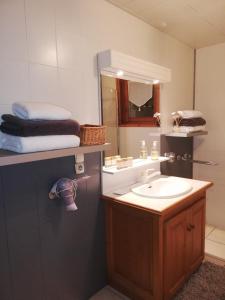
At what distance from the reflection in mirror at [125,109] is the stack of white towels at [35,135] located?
23.9 inches

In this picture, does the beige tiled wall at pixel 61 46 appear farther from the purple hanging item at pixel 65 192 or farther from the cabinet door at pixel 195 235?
the cabinet door at pixel 195 235

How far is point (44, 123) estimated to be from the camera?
3.49 feet

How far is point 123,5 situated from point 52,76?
33.3 inches

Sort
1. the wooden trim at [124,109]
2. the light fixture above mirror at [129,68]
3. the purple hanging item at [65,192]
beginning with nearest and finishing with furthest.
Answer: the purple hanging item at [65,192], the light fixture above mirror at [129,68], the wooden trim at [124,109]

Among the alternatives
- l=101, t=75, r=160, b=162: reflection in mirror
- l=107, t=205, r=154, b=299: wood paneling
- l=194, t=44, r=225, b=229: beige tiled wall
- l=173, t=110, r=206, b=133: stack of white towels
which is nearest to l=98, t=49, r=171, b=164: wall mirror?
l=101, t=75, r=160, b=162: reflection in mirror

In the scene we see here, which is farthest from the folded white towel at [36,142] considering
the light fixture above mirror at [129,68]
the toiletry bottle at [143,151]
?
the toiletry bottle at [143,151]

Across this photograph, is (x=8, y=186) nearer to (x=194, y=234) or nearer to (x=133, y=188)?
(x=133, y=188)

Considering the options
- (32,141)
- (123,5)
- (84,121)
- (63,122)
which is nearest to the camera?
(32,141)

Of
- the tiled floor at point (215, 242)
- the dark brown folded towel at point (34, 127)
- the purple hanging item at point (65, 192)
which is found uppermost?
the dark brown folded towel at point (34, 127)

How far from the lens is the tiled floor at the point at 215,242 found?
86.6 inches

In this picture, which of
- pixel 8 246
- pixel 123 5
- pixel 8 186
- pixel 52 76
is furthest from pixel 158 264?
pixel 123 5

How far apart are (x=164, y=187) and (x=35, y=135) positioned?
1248 mm

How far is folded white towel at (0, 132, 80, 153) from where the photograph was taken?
1.01 m

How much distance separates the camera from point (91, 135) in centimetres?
135
